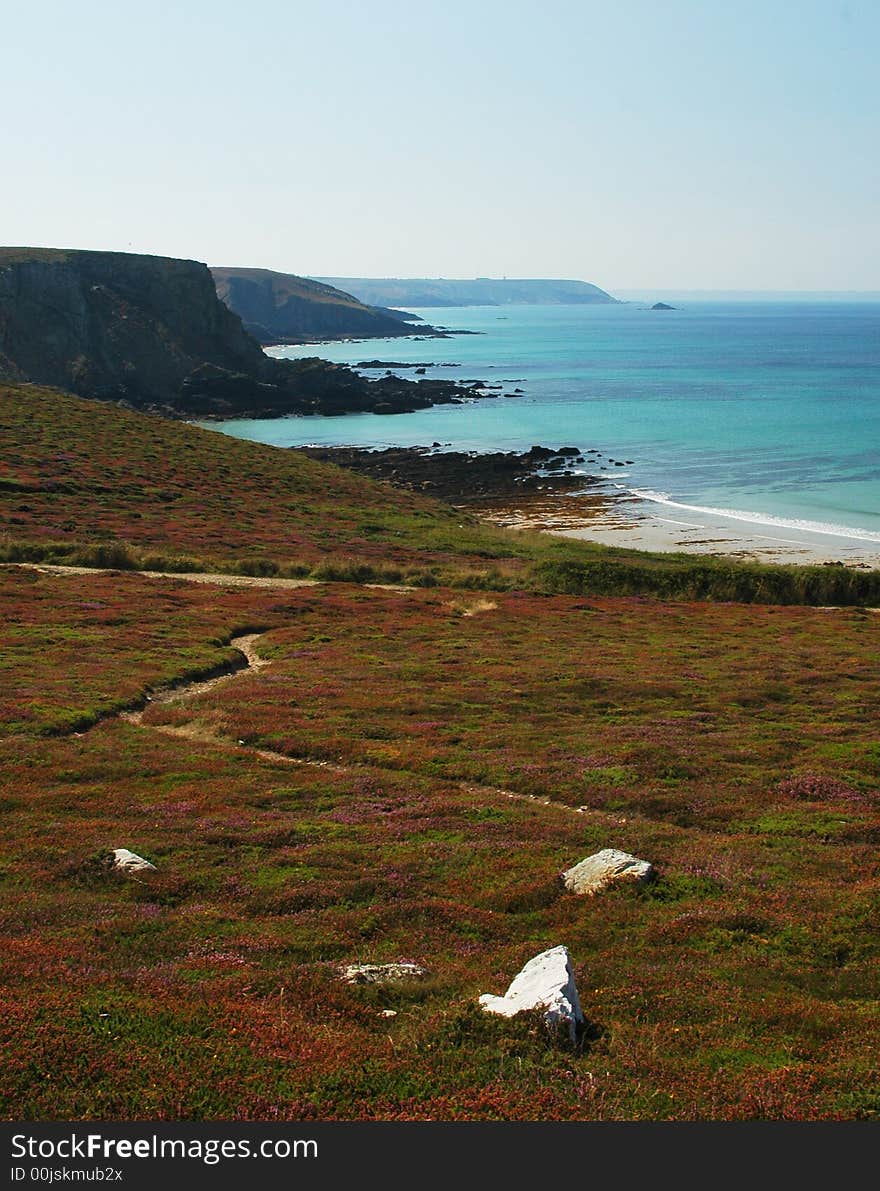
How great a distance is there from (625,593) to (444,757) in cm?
3222

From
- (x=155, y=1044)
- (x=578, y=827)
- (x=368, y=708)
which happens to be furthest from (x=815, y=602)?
A: (x=155, y=1044)

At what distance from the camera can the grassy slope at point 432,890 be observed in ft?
29.8

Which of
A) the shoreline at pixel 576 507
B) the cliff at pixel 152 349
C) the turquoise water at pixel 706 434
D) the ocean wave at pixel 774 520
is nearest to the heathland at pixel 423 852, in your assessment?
the shoreline at pixel 576 507

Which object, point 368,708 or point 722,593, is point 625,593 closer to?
point 722,593

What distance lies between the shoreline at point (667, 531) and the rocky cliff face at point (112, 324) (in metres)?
92.4

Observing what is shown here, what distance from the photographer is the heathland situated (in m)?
9.22

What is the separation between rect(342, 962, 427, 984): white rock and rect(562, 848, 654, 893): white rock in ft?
12.3

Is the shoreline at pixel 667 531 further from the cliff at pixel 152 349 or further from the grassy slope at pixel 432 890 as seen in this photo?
the cliff at pixel 152 349

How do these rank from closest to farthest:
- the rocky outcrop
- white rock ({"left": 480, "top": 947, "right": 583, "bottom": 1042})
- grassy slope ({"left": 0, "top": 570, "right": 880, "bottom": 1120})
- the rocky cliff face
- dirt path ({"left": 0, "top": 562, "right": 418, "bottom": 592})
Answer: grassy slope ({"left": 0, "top": 570, "right": 880, "bottom": 1120}) → white rock ({"left": 480, "top": 947, "right": 583, "bottom": 1042}) → dirt path ({"left": 0, "top": 562, "right": 418, "bottom": 592}) → the rocky outcrop → the rocky cliff face

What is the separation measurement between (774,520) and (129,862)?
75.5m

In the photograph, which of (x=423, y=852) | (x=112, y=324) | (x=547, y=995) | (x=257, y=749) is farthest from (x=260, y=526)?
(x=112, y=324)

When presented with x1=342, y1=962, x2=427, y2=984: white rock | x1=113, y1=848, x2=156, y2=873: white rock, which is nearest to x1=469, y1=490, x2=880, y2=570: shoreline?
x1=113, y1=848, x2=156, y2=873: white rock

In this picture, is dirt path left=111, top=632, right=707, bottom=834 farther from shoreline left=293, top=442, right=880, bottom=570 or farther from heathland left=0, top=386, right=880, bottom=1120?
shoreline left=293, top=442, right=880, bottom=570

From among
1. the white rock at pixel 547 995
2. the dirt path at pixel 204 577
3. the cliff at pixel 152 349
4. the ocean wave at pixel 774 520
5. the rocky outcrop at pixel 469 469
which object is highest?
the cliff at pixel 152 349
